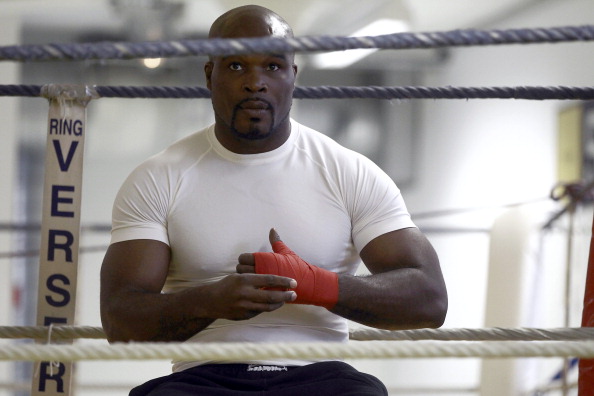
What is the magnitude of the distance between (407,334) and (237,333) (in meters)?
0.31

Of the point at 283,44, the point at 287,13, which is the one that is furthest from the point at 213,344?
the point at 287,13

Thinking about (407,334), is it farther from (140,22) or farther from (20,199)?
(20,199)

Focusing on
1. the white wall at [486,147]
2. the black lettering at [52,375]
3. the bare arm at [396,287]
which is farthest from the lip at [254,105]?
the white wall at [486,147]

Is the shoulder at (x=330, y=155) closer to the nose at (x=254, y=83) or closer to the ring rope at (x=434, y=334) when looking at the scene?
the nose at (x=254, y=83)

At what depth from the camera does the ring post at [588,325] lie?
50.3 inches

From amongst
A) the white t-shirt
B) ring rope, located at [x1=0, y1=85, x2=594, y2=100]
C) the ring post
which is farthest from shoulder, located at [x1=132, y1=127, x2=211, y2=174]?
the ring post

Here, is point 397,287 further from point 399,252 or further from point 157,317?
point 157,317

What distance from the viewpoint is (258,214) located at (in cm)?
139

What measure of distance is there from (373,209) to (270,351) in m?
0.59

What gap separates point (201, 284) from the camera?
138cm

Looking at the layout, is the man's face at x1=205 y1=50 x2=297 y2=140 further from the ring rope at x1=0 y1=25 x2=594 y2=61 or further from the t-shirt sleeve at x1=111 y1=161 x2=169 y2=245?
the ring rope at x1=0 y1=25 x2=594 y2=61

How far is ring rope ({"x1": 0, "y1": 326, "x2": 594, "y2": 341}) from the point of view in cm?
122

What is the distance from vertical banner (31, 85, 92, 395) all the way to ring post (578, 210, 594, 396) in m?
0.87

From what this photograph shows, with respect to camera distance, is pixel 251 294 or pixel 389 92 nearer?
pixel 251 294
